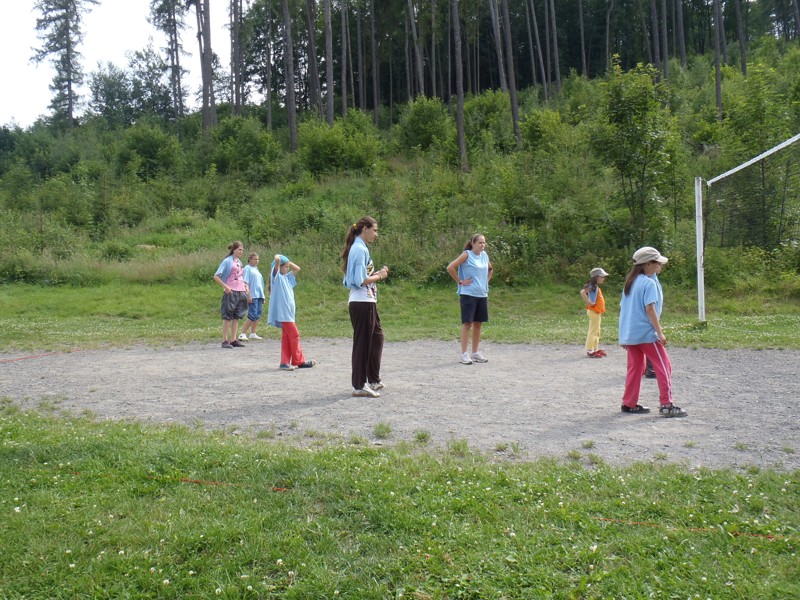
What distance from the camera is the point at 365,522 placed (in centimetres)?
419

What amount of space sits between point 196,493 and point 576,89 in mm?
41243

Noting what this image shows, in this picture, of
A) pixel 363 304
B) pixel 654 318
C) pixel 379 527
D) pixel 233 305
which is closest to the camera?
pixel 379 527

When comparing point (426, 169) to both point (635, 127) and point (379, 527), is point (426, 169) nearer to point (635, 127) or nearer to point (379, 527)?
point (635, 127)

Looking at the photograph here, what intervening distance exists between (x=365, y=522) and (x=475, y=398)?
414 centimetres

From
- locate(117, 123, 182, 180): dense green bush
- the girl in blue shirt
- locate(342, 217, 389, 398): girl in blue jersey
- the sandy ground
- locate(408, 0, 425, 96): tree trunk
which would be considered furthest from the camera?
locate(408, 0, 425, 96): tree trunk

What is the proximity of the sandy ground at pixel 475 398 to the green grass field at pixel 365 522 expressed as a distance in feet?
1.85

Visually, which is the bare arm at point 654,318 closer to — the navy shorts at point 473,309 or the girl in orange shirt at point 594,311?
the navy shorts at point 473,309

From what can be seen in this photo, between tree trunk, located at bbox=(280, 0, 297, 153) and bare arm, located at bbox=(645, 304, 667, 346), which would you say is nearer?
bare arm, located at bbox=(645, 304, 667, 346)

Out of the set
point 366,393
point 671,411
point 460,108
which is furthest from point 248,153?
point 671,411

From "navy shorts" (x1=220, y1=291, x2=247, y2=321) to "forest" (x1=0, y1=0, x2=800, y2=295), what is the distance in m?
8.40

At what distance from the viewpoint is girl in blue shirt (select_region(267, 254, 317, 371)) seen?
35.1 ft

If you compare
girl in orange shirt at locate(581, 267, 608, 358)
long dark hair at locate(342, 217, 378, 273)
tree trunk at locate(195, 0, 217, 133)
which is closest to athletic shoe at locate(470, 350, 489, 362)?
girl in orange shirt at locate(581, 267, 608, 358)

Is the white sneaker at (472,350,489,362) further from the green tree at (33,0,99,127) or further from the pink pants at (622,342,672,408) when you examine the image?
the green tree at (33,0,99,127)

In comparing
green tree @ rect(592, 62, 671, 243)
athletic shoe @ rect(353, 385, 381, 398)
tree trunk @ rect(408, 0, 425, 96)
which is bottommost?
athletic shoe @ rect(353, 385, 381, 398)
